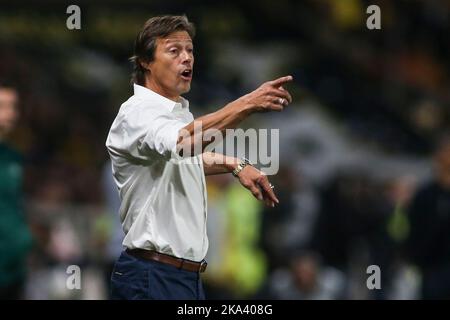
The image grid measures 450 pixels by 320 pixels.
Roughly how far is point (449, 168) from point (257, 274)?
384 cm

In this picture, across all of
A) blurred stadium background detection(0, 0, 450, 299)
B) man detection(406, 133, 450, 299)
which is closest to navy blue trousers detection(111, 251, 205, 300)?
man detection(406, 133, 450, 299)

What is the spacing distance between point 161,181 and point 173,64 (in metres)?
0.51

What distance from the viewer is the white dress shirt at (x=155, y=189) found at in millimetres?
5418

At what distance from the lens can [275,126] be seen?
1439cm

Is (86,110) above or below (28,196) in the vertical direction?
above

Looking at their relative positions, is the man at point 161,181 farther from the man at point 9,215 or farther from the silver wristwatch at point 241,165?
the man at point 9,215

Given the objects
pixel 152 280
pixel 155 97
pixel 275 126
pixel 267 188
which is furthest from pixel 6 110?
pixel 275 126

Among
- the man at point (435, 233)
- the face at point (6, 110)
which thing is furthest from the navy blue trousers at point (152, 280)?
the man at point (435, 233)

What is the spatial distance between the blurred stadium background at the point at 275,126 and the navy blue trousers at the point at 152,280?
4302mm

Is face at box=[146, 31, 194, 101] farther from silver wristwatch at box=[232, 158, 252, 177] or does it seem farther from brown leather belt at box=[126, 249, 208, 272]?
brown leather belt at box=[126, 249, 208, 272]

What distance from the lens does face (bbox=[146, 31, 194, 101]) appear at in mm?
5605

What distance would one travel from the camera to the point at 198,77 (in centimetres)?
1527
